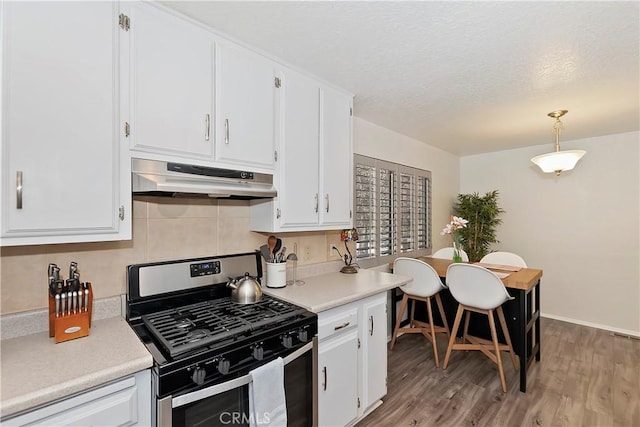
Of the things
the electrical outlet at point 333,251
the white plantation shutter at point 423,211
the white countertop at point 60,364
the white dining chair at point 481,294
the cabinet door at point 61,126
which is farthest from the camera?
the white plantation shutter at point 423,211

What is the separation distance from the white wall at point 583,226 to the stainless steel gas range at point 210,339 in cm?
408

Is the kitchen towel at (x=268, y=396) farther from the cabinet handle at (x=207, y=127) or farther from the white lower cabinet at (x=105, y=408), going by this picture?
the cabinet handle at (x=207, y=127)

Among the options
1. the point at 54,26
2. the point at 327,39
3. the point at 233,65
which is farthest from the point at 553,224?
the point at 54,26

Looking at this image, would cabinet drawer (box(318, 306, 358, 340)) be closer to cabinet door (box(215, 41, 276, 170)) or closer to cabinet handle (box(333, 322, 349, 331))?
cabinet handle (box(333, 322, 349, 331))

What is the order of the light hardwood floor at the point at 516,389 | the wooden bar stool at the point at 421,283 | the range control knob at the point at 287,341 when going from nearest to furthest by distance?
the range control knob at the point at 287,341
the light hardwood floor at the point at 516,389
the wooden bar stool at the point at 421,283

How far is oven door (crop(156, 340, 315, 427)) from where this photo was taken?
1097 mm

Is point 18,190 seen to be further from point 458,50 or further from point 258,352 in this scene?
point 458,50

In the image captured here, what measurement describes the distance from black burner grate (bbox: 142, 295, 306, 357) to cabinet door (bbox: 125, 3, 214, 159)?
0.83 metres

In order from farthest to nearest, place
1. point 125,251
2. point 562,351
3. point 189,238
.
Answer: point 562,351 < point 189,238 < point 125,251

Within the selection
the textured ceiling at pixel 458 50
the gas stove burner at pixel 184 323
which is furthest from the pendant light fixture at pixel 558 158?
the gas stove burner at pixel 184 323

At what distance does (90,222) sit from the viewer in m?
1.20

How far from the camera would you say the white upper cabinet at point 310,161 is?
188 centimetres

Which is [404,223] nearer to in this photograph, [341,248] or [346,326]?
[341,248]

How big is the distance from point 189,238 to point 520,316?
266cm
